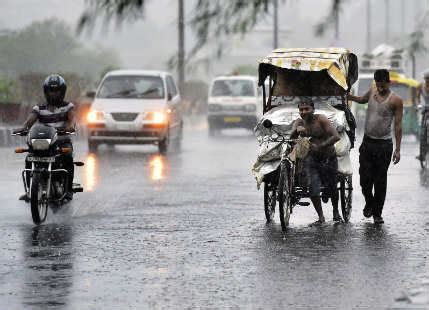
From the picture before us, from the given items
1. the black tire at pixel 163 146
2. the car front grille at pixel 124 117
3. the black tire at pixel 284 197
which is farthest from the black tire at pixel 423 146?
the black tire at pixel 284 197

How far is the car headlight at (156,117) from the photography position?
27312 mm

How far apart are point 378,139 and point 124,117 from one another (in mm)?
14141

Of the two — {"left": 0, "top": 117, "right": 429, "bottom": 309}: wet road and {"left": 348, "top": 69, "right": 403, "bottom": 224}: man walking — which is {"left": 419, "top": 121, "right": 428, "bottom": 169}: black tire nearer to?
{"left": 0, "top": 117, "right": 429, "bottom": 309}: wet road

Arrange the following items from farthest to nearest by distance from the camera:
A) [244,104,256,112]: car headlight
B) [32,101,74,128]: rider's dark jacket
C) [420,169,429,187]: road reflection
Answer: [244,104,256,112]: car headlight < [420,169,429,187]: road reflection < [32,101,74,128]: rider's dark jacket

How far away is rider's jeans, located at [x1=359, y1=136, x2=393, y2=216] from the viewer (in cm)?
1366

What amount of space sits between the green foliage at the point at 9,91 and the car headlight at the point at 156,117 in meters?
9.64

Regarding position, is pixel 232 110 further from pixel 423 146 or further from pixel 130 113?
pixel 423 146

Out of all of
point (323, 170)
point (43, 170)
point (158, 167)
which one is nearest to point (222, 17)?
point (323, 170)

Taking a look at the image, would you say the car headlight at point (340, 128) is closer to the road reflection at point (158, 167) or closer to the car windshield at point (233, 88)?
the road reflection at point (158, 167)

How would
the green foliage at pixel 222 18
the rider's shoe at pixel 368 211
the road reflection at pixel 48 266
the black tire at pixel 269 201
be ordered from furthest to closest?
the rider's shoe at pixel 368 211 → the black tire at pixel 269 201 → the road reflection at pixel 48 266 → the green foliage at pixel 222 18

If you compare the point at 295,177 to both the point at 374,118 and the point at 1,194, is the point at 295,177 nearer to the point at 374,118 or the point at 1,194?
the point at 374,118

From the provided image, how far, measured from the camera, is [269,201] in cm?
1342

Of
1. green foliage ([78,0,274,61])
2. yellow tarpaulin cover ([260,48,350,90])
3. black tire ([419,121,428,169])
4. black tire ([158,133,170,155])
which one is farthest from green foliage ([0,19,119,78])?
green foliage ([78,0,274,61])

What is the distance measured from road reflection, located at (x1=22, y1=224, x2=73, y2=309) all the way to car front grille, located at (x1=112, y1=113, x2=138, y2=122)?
13902 millimetres
